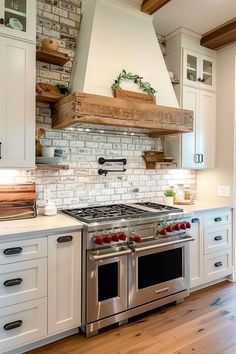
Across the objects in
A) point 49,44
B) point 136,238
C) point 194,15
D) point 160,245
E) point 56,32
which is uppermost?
point 194,15

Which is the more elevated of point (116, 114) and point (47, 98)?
point (47, 98)

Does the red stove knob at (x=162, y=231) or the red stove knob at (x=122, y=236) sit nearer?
the red stove knob at (x=122, y=236)

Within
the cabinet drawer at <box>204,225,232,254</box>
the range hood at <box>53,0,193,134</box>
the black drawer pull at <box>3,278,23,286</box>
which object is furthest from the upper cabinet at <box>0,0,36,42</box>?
the cabinet drawer at <box>204,225,232,254</box>

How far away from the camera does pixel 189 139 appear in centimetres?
327

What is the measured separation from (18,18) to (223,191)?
9.37 feet

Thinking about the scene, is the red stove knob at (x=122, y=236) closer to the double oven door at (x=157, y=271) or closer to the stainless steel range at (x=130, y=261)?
the stainless steel range at (x=130, y=261)

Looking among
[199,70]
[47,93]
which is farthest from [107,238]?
[199,70]

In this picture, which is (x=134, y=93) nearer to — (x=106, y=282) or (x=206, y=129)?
(x=206, y=129)

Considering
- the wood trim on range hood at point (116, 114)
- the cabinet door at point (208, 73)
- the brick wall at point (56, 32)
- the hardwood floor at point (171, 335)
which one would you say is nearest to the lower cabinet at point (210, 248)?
the hardwood floor at point (171, 335)

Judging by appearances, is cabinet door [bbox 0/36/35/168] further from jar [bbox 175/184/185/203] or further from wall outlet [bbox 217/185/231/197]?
wall outlet [bbox 217/185/231/197]

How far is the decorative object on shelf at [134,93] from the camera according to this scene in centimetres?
246

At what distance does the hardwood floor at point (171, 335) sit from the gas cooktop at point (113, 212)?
95 cm

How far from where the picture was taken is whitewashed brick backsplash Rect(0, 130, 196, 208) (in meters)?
2.61

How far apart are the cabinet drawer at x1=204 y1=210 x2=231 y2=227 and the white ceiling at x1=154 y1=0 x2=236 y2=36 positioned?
2182 mm
